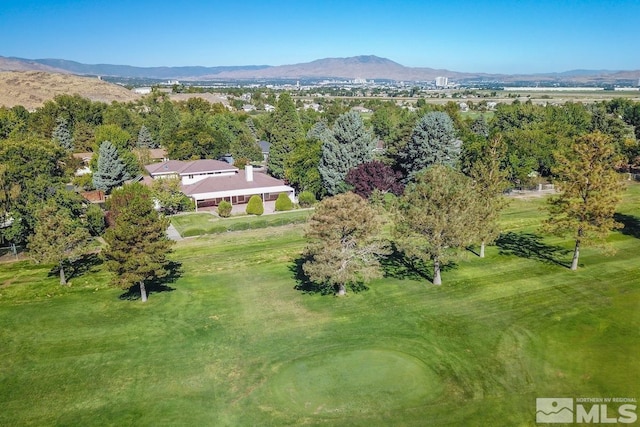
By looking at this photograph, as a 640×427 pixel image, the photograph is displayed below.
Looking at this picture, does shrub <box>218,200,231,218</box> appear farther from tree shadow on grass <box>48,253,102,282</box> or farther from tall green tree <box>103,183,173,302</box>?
tall green tree <box>103,183,173,302</box>

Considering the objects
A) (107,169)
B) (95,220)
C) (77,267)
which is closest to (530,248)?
(77,267)

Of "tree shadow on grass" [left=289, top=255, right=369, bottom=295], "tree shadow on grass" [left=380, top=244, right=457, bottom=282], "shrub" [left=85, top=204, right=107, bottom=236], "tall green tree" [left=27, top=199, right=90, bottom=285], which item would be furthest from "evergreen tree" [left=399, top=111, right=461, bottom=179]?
"tall green tree" [left=27, top=199, right=90, bottom=285]

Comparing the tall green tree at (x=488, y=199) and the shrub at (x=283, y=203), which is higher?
the tall green tree at (x=488, y=199)

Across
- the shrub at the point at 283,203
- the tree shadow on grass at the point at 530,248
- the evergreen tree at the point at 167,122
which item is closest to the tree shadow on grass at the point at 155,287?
the shrub at the point at 283,203

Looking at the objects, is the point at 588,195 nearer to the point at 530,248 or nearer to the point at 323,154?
the point at 530,248

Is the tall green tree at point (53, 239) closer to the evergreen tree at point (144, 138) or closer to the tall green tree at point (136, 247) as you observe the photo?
the tall green tree at point (136, 247)

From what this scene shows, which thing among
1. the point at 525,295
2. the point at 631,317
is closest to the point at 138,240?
the point at 525,295
